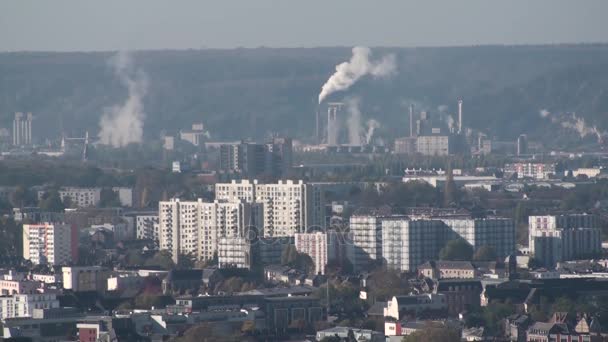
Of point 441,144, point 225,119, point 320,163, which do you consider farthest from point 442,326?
point 225,119

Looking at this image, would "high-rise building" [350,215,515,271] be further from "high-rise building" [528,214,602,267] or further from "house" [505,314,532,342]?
"house" [505,314,532,342]

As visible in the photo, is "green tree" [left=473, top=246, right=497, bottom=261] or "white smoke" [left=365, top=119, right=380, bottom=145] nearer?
"green tree" [left=473, top=246, right=497, bottom=261]

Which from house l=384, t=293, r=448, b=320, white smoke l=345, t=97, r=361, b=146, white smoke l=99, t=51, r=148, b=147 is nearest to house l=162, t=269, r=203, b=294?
house l=384, t=293, r=448, b=320

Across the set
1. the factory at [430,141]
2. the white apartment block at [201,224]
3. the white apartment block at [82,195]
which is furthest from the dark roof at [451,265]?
the factory at [430,141]

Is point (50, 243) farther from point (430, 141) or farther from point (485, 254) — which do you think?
point (430, 141)

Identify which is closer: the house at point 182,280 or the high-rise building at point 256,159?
the house at point 182,280

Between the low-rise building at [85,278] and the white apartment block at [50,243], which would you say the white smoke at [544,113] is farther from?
the low-rise building at [85,278]

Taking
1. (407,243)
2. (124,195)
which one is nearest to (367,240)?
(407,243)
